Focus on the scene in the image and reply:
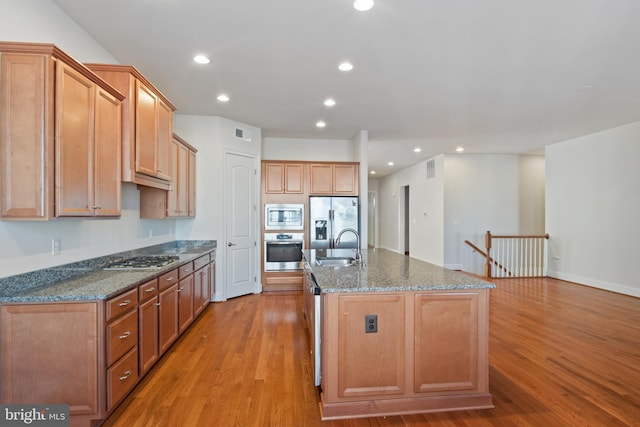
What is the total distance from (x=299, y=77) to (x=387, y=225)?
8411 millimetres

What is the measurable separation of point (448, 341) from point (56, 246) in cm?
283

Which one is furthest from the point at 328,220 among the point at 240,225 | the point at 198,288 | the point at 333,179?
the point at 198,288

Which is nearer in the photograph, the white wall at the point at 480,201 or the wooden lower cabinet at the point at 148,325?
the wooden lower cabinet at the point at 148,325

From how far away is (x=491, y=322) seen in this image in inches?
140

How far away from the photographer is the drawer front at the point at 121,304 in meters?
1.83

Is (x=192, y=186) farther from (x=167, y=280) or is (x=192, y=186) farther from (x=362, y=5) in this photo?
(x=362, y=5)

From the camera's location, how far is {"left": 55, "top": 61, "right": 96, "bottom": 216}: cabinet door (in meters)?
1.76

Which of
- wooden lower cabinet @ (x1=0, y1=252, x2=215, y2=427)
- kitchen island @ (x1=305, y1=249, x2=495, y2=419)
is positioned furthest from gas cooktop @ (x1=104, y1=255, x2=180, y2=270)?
kitchen island @ (x1=305, y1=249, x2=495, y2=419)

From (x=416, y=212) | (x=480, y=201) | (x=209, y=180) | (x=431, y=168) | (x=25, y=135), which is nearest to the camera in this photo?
(x=25, y=135)

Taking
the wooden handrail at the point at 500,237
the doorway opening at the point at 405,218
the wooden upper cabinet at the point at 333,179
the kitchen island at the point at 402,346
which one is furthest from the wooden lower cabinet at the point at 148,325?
the doorway opening at the point at 405,218

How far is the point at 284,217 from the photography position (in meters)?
5.16

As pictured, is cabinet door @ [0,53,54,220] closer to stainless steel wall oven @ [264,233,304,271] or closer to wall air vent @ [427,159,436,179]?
stainless steel wall oven @ [264,233,304,271]

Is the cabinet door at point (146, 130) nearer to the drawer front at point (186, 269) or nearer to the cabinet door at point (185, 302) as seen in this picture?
the drawer front at point (186, 269)

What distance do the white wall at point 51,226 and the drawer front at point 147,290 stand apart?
0.60 meters
